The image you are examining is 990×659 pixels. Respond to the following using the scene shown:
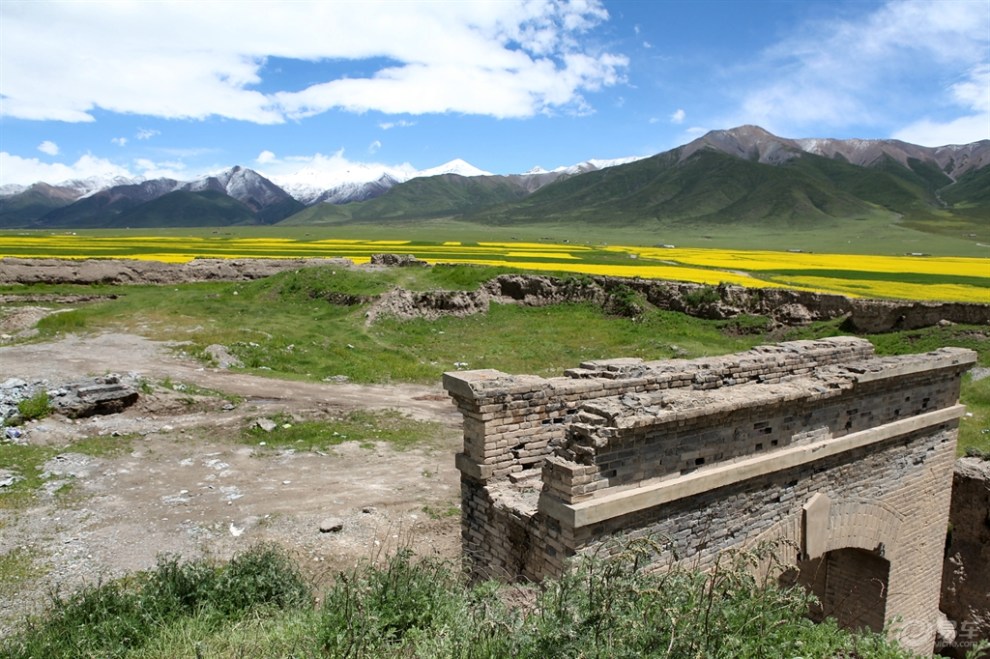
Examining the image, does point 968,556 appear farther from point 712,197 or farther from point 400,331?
point 712,197

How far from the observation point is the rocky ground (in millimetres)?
8648

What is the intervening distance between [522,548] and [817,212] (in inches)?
5395

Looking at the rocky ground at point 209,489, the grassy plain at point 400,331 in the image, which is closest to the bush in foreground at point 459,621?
the rocky ground at point 209,489

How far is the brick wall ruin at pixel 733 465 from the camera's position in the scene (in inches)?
226

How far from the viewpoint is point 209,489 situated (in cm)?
1071

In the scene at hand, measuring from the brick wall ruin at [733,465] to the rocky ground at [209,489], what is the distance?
5.98 feet

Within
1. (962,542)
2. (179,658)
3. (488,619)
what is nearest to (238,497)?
(179,658)

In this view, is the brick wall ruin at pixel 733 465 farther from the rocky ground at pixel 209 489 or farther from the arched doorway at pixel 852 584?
the rocky ground at pixel 209 489

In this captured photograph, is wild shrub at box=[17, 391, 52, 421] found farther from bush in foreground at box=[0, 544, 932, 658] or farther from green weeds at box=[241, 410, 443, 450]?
bush in foreground at box=[0, 544, 932, 658]

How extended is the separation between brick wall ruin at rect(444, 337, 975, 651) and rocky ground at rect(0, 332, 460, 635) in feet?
5.98

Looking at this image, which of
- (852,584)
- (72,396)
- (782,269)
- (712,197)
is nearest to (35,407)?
(72,396)

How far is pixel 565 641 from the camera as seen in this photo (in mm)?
4199

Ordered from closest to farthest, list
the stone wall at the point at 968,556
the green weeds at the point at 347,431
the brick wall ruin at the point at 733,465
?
the brick wall ruin at the point at 733,465, the stone wall at the point at 968,556, the green weeds at the point at 347,431

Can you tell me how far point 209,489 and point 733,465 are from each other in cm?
869
